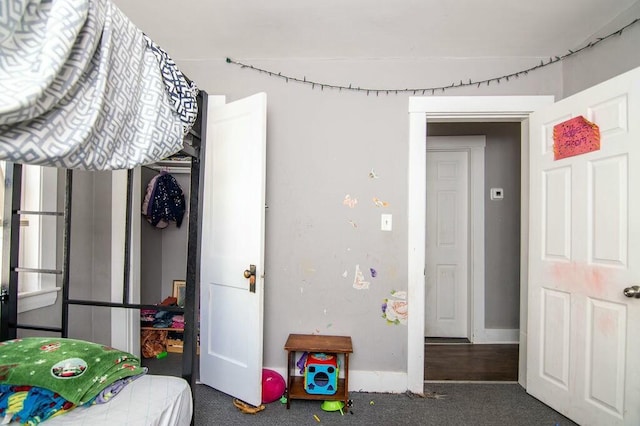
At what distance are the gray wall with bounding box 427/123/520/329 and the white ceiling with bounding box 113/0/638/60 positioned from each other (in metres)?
1.15

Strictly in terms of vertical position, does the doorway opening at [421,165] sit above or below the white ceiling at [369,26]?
below

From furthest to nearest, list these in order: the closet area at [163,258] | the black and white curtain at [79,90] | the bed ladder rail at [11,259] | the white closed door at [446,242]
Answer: the white closed door at [446,242], the closet area at [163,258], the bed ladder rail at [11,259], the black and white curtain at [79,90]

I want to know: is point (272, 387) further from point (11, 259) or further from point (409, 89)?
point (409, 89)

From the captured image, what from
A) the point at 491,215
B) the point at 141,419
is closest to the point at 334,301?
the point at 141,419

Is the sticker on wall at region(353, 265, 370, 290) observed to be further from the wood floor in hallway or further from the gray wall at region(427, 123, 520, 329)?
the gray wall at region(427, 123, 520, 329)

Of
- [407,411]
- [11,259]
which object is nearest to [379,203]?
[407,411]

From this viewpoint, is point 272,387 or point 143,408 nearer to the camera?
point 143,408

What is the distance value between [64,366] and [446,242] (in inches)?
133

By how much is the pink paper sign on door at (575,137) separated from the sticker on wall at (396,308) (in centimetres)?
141

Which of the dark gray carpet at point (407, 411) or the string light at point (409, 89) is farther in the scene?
the string light at point (409, 89)

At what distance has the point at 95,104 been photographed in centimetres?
77

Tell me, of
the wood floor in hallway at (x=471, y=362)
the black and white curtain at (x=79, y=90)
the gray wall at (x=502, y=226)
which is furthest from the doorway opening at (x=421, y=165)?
the black and white curtain at (x=79, y=90)

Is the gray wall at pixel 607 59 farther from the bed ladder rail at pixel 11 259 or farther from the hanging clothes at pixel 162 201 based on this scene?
the hanging clothes at pixel 162 201

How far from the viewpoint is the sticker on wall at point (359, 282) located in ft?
7.59
